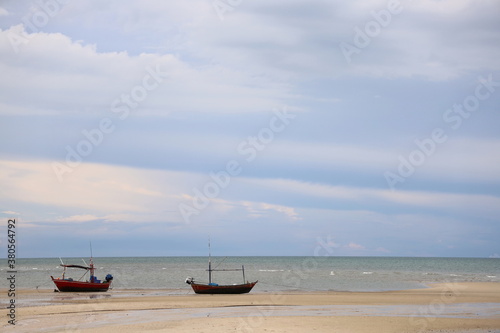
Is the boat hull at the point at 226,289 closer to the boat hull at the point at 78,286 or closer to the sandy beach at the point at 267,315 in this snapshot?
the sandy beach at the point at 267,315

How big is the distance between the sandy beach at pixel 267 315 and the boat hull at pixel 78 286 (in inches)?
282

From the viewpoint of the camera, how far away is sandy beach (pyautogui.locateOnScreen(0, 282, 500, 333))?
24.6 m

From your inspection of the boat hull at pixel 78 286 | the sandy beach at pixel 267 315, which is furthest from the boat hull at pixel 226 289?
the boat hull at pixel 78 286

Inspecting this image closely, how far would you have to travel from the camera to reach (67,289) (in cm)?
4900

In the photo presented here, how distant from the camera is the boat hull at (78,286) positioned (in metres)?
48.8

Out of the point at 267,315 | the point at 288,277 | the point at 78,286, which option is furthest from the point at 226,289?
the point at 288,277

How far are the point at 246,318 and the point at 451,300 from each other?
1853cm

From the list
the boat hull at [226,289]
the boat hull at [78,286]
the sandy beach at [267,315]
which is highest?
the boat hull at [78,286]

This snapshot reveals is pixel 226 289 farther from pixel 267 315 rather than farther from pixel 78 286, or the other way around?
pixel 267 315

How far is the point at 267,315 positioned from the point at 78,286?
25.5 m

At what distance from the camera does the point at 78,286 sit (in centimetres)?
4906

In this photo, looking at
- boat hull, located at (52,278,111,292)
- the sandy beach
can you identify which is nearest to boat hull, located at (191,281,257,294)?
the sandy beach

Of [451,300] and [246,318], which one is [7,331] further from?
[451,300]

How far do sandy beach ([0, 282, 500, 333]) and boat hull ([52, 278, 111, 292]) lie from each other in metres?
7.15
